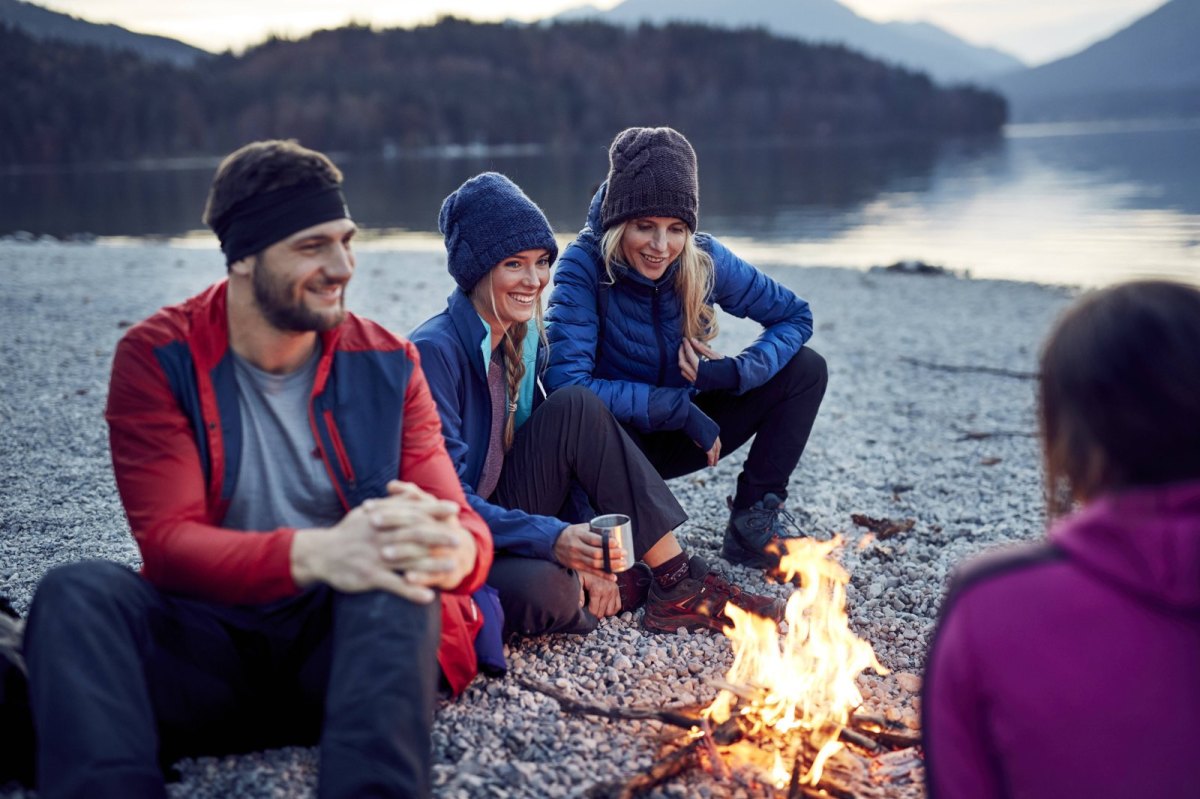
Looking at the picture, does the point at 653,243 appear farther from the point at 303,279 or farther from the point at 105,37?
the point at 105,37

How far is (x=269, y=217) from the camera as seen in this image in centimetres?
300

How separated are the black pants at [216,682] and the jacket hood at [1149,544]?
5.75ft

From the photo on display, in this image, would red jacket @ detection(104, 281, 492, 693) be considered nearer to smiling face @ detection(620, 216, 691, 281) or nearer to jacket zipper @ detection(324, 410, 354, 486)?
jacket zipper @ detection(324, 410, 354, 486)

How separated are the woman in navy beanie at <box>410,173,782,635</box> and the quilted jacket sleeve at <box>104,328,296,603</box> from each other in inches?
49.3

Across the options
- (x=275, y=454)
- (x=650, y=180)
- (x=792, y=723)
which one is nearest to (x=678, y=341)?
(x=650, y=180)

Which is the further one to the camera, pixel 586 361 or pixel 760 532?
pixel 760 532

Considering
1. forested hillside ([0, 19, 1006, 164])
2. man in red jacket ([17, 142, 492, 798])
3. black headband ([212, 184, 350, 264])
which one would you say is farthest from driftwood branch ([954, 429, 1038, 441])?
forested hillside ([0, 19, 1006, 164])

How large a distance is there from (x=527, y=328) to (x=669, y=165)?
1153 millimetres

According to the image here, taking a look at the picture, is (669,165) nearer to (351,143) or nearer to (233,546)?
(233,546)

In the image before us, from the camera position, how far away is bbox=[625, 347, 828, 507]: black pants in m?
5.30

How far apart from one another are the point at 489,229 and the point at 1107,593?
3064 mm

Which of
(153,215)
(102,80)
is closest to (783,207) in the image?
(153,215)

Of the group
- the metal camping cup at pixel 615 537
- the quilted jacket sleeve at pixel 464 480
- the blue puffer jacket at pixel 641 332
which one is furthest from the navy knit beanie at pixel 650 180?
the metal camping cup at pixel 615 537

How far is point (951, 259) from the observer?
2483cm
